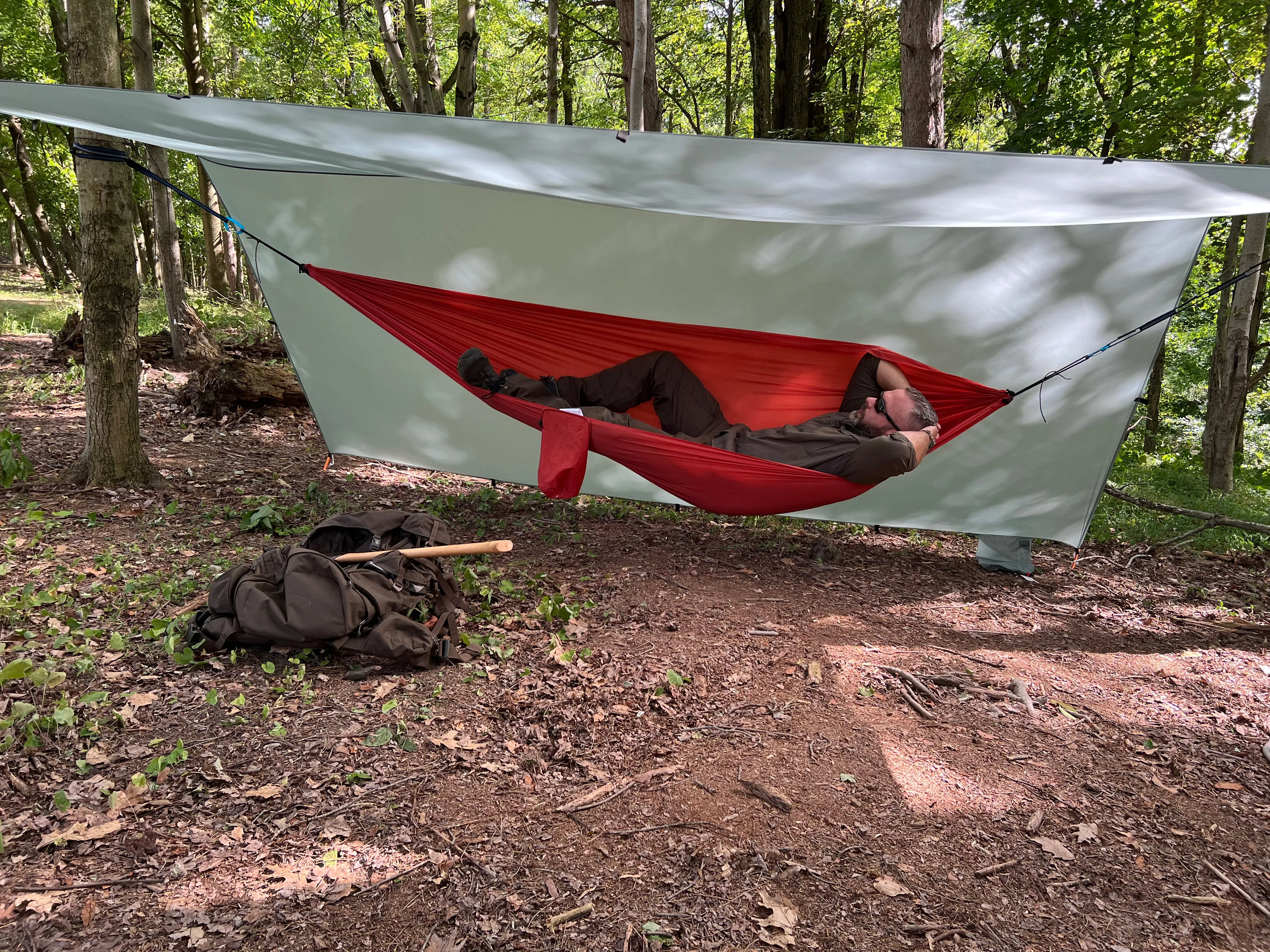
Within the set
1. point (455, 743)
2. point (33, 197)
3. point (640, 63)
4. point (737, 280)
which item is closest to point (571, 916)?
point (455, 743)

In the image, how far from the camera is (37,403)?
13.2ft

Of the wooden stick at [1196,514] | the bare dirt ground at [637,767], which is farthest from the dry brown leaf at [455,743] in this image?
the wooden stick at [1196,514]

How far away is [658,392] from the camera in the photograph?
2.93 meters

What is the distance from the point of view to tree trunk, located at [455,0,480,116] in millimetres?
4684

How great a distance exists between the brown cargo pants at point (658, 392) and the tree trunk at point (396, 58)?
304 cm

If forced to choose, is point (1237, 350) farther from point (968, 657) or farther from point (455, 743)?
point (455, 743)

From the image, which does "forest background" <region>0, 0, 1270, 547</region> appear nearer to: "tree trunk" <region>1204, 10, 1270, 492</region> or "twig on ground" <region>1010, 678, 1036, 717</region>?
"tree trunk" <region>1204, 10, 1270, 492</region>

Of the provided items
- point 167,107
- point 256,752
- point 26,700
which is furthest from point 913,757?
point 167,107

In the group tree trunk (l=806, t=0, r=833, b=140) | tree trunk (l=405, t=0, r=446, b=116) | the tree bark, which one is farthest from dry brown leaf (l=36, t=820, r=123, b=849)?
tree trunk (l=806, t=0, r=833, b=140)

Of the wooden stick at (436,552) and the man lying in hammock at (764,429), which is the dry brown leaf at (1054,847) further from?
the wooden stick at (436,552)

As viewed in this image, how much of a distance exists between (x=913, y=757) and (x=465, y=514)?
210 cm

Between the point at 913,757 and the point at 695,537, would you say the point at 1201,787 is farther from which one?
the point at 695,537

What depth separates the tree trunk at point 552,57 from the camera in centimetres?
527

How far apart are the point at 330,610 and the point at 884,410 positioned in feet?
6.41
